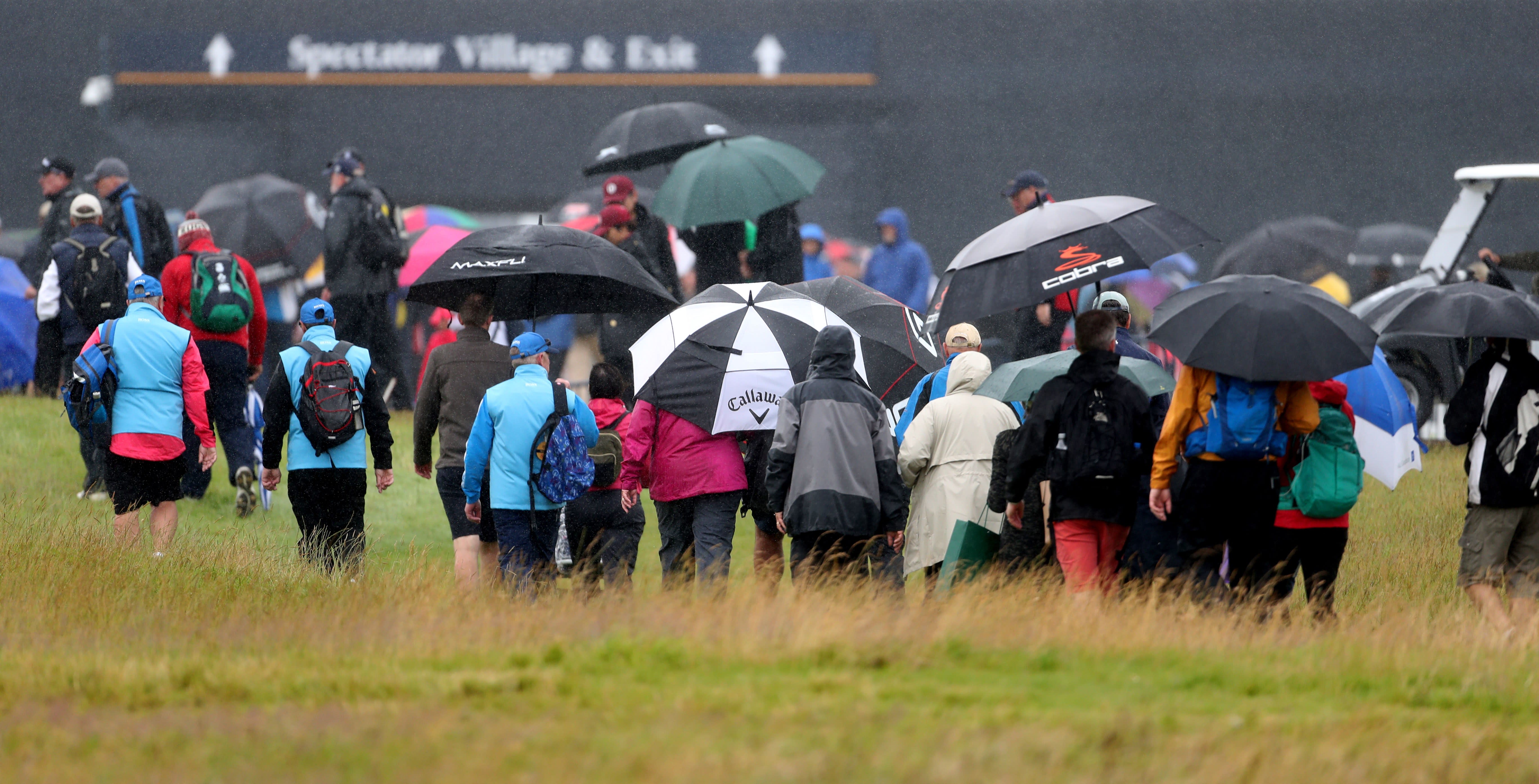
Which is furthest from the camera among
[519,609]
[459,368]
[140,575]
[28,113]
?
[28,113]

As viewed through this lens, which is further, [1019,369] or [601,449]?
[601,449]

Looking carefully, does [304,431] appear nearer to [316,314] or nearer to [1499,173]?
[316,314]

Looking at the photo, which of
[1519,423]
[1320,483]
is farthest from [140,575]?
[1519,423]

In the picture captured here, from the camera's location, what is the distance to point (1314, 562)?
6.83m

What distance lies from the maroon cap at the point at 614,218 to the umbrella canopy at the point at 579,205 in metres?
4.19

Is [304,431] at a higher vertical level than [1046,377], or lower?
lower

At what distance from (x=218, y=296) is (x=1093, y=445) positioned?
5550 mm

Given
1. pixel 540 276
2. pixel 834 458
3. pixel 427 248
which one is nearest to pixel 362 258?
pixel 427 248

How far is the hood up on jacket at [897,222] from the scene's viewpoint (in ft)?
49.9

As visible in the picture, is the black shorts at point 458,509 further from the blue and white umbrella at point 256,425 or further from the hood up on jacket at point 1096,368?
the hood up on jacket at point 1096,368

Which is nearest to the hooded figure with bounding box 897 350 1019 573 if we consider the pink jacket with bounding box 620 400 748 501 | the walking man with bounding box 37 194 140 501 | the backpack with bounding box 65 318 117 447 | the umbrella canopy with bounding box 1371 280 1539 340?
the pink jacket with bounding box 620 400 748 501

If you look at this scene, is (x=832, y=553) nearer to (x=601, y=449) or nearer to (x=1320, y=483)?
(x=601, y=449)

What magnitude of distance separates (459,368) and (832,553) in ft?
7.90

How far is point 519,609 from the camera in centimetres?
637
